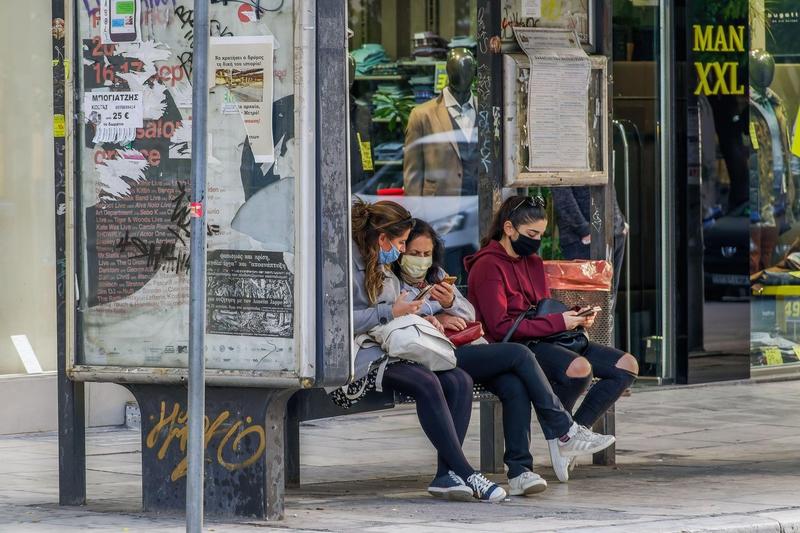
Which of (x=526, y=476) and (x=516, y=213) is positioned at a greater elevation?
(x=516, y=213)

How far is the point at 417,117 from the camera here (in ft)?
38.8

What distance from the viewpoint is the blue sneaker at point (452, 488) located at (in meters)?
7.56

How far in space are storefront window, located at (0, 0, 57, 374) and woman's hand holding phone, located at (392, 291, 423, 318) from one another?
3.37m

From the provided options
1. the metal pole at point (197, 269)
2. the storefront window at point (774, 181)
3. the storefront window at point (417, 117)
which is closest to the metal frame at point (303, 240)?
the metal pole at point (197, 269)

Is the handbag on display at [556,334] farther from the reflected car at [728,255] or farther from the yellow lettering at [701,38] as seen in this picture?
the yellow lettering at [701,38]

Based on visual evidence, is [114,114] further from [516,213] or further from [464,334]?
[516,213]

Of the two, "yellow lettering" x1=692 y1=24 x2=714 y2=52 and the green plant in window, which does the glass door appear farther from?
the green plant in window

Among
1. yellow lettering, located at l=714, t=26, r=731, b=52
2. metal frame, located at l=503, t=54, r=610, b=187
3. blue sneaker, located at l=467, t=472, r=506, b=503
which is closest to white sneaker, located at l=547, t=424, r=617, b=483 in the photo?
blue sneaker, located at l=467, t=472, r=506, b=503

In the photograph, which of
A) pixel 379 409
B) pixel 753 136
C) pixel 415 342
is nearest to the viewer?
pixel 415 342

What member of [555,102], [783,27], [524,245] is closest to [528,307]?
[524,245]

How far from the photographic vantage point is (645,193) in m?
12.5

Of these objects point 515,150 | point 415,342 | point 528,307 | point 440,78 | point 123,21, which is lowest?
point 415,342

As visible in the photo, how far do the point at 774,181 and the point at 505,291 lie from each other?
5.20m

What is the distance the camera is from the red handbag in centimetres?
799
